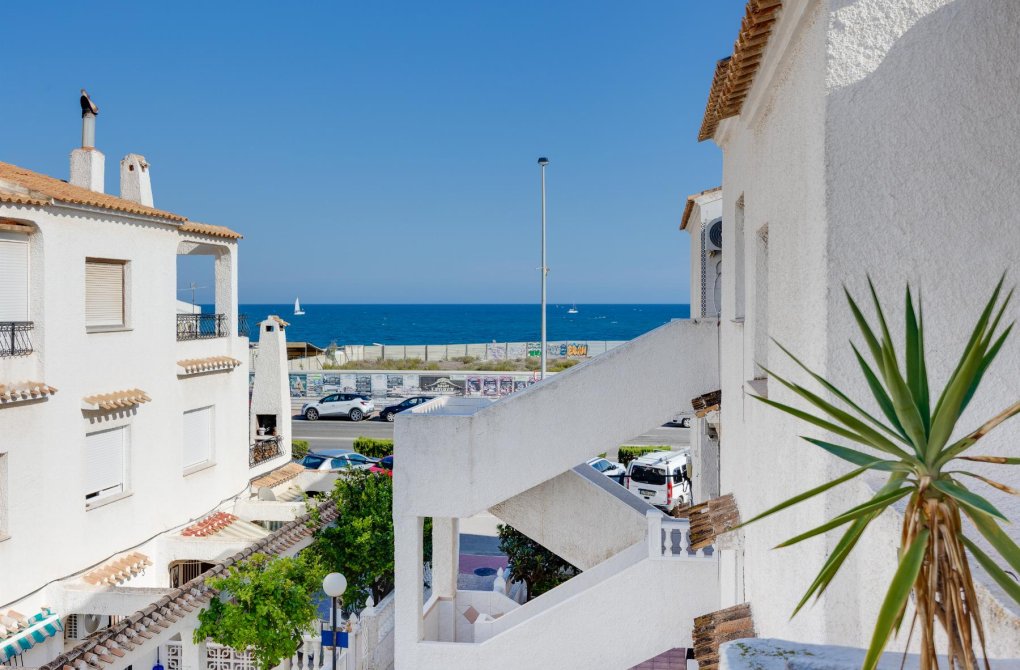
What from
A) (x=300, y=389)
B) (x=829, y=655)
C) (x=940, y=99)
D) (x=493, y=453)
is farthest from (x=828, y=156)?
(x=300, y=389)

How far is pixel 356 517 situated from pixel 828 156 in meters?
12.5

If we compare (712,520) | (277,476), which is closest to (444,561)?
(712,520)

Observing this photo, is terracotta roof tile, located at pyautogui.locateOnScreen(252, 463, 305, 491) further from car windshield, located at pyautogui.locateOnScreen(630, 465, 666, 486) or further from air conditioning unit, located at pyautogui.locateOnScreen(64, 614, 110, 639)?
car windshield, located at pyautogui.locateOnScreen(630, 465, 666, 486)

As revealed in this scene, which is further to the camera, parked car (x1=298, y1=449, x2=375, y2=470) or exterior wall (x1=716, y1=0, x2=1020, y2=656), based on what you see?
parked car (x1=298, y1=449, x2=375, y2=470)

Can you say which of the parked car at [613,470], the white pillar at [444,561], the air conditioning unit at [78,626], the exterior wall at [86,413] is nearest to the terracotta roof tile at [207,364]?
the exterior wall at [86,413]

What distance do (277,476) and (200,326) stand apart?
16.3 feet

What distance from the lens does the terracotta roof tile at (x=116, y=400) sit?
13680 mm

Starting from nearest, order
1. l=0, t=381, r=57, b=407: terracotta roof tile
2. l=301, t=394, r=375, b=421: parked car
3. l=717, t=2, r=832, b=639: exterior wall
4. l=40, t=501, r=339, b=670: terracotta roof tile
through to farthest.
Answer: l=717, t=2, r=832, b=639: exterior wall
l=40, t=501, r=339, b=670: terracotta roof tile
l=0, t=381, r=57, b=407: terracotta roof tile
l=301, t=394, r=375, b=421: parked car

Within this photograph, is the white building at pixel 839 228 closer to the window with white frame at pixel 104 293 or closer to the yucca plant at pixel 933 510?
the yucca plant at pixel 933 510

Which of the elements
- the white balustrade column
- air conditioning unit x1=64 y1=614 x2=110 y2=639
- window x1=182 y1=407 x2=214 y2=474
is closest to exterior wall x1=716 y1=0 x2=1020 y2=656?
the white balustrade column

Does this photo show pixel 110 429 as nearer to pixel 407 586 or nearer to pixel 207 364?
pixel 207 364

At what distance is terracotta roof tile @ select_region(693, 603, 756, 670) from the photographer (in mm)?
6940

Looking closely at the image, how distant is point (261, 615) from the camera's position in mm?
11195

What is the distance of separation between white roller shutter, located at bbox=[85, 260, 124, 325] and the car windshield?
15.5 m
